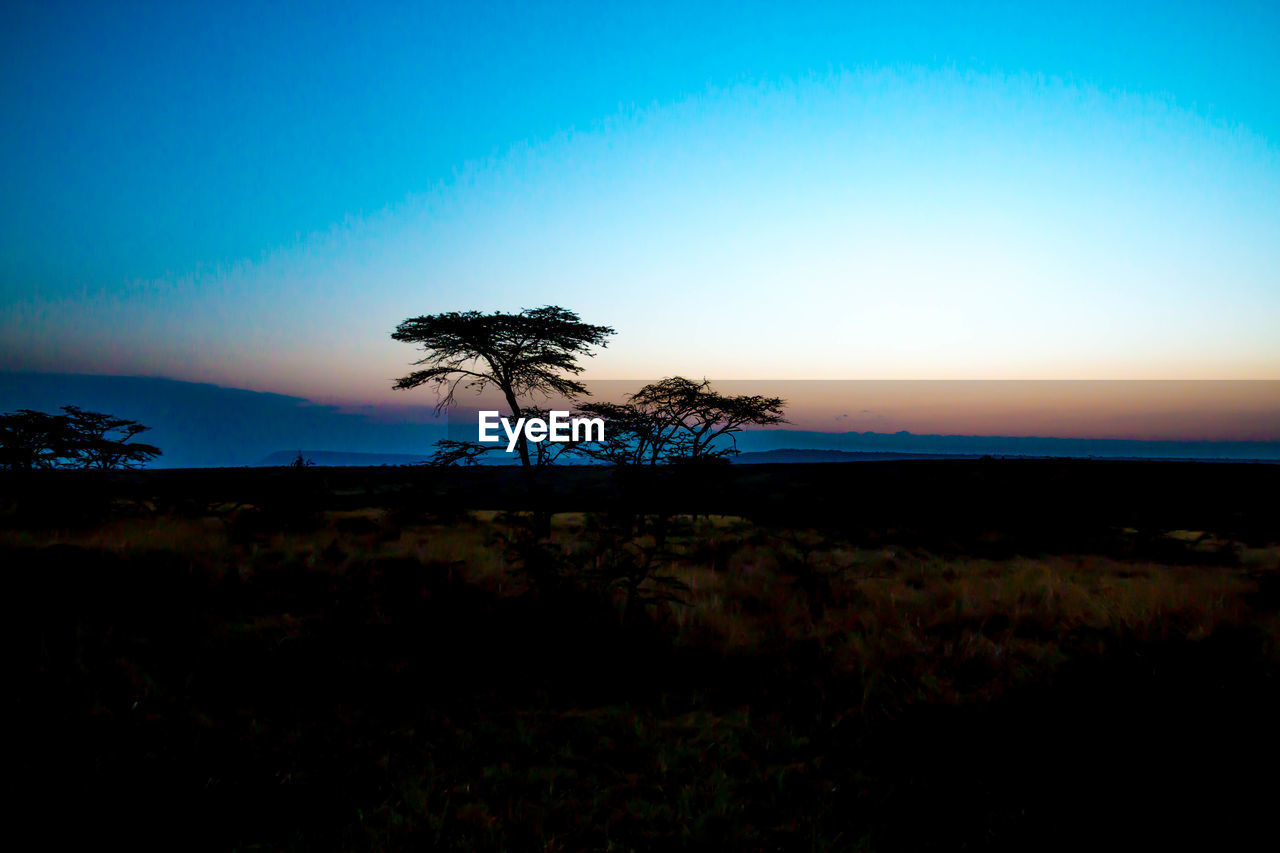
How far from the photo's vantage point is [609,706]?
5.02 metres

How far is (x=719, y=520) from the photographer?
25.2 metres

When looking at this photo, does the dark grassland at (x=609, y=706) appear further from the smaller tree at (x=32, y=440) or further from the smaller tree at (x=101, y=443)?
the smaller tree at (x=101, y=443)

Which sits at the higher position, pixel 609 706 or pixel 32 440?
pixel 32 440

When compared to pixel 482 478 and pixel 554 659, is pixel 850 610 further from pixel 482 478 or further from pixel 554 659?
pixel 482 478

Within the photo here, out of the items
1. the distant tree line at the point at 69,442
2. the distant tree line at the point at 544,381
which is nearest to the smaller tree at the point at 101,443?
the distant tree line at the point at 69,442

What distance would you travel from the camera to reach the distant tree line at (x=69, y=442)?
19781mm

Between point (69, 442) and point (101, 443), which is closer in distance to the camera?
point (69, 442)

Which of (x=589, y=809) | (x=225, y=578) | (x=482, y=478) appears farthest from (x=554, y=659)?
Answer: (x=482, y=478)

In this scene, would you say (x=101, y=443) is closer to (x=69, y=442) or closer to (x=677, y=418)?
(x=69, y=442)

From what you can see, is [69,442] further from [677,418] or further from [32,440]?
[677,418]

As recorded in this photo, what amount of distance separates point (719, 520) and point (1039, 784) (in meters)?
21.9

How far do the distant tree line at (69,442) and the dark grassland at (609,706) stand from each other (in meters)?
14.2

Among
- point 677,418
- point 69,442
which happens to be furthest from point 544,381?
point 69,442

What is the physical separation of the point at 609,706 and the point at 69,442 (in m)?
30.0
